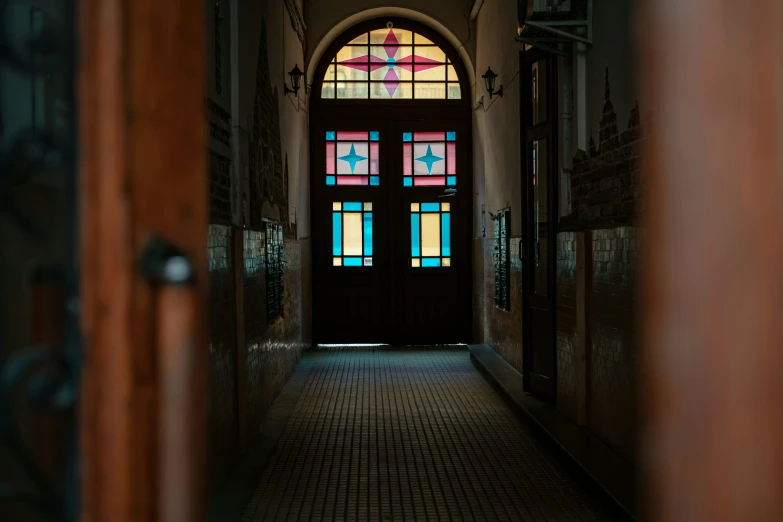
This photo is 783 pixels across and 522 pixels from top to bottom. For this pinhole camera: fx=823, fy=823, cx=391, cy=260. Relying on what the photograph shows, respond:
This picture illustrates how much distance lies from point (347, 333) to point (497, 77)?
13.5 feet

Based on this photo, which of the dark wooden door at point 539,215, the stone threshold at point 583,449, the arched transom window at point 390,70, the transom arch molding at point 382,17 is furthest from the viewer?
the arched transom window at point 390,70

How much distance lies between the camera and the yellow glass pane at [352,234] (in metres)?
11.1

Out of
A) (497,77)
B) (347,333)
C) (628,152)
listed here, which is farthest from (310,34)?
(628,152)

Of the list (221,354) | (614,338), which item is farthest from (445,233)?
(221,354)

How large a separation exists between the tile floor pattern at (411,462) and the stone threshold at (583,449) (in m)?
0.12

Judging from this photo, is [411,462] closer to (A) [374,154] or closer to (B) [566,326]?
(B) [566,326]

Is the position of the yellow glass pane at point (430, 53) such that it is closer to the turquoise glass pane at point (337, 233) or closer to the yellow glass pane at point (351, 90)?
the yellow glass pane at point (351, 90)

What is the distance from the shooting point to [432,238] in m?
11.2

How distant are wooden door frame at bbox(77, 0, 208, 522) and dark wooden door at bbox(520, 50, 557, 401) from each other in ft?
16.9

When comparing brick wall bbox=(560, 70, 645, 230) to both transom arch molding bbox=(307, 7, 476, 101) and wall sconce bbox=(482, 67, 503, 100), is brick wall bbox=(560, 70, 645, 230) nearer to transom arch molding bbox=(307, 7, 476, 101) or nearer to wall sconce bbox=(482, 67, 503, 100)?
wall sconce bbox=(482, 67, 503, 100)

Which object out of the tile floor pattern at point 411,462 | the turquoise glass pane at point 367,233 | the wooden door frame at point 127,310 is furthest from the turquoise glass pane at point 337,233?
the wooden door frame at point 127,310

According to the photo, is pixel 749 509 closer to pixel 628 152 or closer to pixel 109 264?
pixel 109 264

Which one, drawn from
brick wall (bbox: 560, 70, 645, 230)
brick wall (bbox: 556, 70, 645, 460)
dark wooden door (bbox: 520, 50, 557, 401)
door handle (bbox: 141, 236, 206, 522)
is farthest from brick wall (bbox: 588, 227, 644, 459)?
door handle (bbox: 141, 236, 206, 522)

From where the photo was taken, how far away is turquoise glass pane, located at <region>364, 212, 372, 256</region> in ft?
36.5
